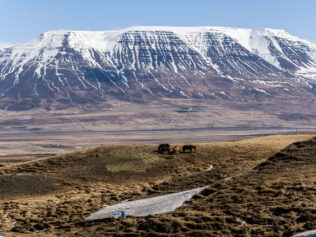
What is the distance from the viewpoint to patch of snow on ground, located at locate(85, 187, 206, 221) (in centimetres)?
2109

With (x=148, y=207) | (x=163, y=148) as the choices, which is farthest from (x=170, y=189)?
(x=163, y=148)

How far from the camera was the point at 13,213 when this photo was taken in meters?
27.2

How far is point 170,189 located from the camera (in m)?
27.0

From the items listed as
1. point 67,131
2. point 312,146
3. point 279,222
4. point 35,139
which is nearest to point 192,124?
point 67,131

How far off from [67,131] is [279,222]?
166765 millimetres

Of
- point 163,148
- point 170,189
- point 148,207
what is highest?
point 163,148

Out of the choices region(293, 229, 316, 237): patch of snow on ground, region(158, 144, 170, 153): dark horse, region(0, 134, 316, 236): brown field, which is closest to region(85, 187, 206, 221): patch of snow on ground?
region(0, 134, 316, 236): brown field

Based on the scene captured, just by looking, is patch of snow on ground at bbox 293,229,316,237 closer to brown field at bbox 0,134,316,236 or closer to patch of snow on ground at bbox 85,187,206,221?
brown field at bbox 0,134,316,236

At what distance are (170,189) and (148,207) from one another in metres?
5.36

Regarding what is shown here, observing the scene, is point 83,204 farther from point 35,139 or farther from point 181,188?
point 35,139

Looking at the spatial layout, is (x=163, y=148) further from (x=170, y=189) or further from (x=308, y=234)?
(x=308, y=234)

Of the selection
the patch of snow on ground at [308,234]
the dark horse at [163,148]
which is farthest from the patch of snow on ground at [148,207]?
the dark horse at [163,148]

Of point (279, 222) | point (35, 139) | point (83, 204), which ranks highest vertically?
point (279, 222)

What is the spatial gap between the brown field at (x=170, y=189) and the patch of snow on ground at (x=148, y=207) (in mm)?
677
